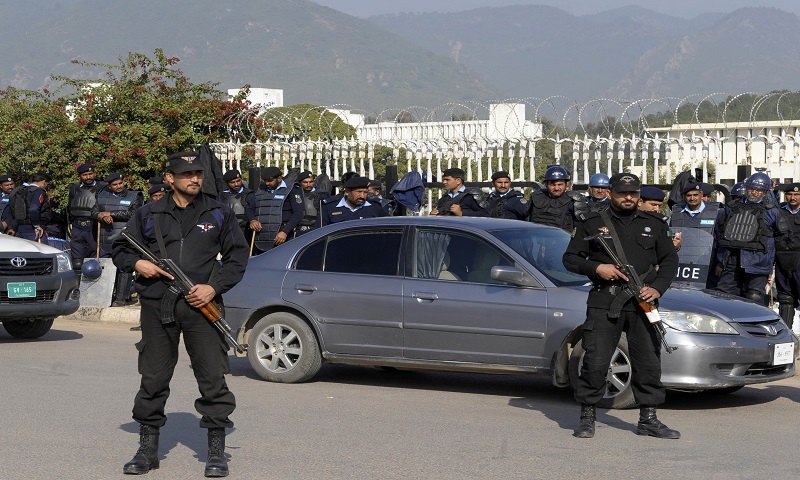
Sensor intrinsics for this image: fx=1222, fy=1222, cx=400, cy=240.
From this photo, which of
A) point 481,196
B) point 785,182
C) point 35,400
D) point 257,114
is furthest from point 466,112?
point 35,400

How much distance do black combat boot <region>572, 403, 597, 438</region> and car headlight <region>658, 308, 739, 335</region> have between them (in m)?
1.29

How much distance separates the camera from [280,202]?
16.6 metres

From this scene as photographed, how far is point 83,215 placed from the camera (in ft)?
58.2

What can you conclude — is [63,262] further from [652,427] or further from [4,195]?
[652,427]

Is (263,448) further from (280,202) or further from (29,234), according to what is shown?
(29,234)

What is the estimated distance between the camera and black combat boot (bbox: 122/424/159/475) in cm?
686

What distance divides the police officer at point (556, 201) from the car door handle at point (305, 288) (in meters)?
4.09

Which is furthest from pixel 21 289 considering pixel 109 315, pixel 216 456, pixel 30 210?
pixel 216 456

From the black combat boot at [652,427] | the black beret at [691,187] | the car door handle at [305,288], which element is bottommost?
the black combat boot at [652,427]

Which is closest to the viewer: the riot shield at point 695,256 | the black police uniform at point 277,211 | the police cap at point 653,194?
the police cap at point 653,194

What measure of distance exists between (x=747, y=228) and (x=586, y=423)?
5213mm

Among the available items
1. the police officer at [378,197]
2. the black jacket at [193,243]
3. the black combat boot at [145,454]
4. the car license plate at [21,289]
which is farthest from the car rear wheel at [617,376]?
the car license plate at [21,289]

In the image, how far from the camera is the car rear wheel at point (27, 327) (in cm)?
1448

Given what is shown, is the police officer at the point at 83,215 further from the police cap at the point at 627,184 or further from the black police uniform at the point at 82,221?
the police cap at the point at 627,184
